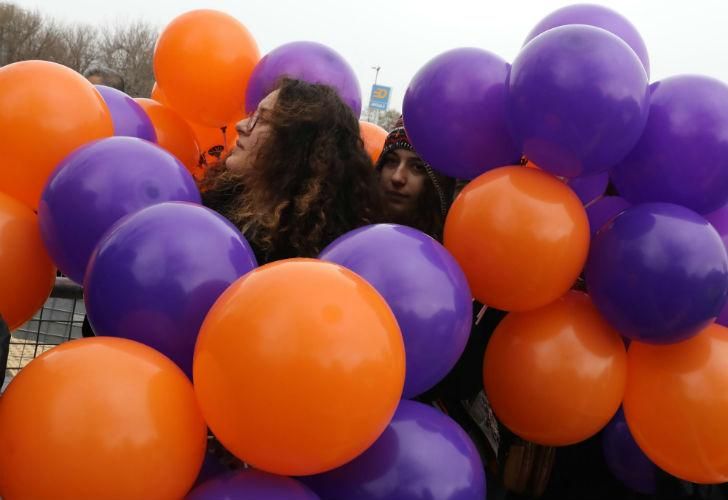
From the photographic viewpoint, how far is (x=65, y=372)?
1.16 meters

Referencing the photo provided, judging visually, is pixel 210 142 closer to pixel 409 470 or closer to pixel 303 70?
pixel 303 70

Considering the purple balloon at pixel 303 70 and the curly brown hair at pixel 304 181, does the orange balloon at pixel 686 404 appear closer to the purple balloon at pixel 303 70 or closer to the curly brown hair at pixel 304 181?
the curly brown hair at pixel 304 181

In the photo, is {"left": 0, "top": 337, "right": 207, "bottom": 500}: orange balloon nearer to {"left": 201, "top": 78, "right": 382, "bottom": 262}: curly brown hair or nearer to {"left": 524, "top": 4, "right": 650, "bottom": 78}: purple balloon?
{"left": 201, "top": 78, "right": 382, "bottom": 262}: curly brown hair

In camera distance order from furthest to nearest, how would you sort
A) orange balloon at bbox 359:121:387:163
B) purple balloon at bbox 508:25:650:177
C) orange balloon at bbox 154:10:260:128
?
1. orange balloon at bbox 359:121:387:163
2. orange balloon at bbox 154:10:260:128
3. purple balloon at bbox 508:25:650:177

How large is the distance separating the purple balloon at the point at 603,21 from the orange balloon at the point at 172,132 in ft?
5.87

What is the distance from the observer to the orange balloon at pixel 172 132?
3033 millimetres

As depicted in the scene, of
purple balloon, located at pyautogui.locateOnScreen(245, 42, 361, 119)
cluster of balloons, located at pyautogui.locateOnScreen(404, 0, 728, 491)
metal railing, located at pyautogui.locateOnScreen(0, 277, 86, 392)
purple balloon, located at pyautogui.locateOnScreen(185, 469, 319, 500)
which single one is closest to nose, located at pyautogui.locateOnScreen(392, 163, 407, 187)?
purple balloon, located at pyautogui.locateOnScreen(245, 42, 361, 119)

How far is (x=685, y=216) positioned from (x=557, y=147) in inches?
13.8

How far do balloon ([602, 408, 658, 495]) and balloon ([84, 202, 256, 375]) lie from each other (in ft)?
4.34

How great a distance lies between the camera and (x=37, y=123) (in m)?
1.82

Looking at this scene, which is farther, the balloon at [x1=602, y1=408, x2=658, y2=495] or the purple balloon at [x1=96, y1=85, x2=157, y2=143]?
the purple balloon at [x1=96, y1=85, x2=157, y2=143]

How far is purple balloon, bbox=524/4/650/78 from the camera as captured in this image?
76.0 inches

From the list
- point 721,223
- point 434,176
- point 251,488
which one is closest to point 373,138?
point 434,176

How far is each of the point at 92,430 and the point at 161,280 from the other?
380mm
